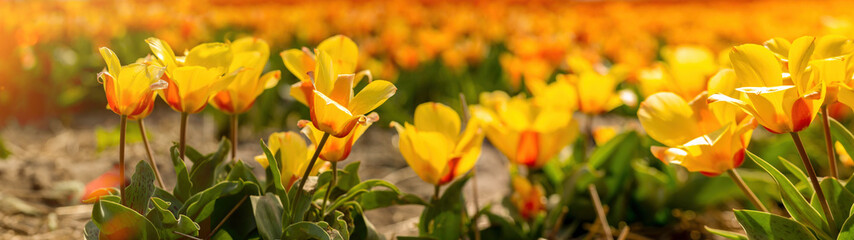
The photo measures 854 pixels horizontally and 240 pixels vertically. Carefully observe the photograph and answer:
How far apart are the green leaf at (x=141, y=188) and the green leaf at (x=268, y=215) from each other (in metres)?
0.15

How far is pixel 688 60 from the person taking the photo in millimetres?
1941

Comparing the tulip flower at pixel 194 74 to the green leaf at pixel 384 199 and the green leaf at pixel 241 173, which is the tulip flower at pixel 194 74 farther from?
the green leaf at pixel 384 199

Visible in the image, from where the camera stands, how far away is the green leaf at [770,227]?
0.97 meters

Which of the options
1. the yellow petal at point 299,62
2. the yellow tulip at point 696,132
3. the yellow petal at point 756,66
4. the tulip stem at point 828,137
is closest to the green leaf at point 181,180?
the yellow petal at point 299,62

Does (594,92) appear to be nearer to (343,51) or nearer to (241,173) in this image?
(343,51)

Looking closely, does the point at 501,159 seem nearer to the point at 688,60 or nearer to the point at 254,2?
the point at 688,60

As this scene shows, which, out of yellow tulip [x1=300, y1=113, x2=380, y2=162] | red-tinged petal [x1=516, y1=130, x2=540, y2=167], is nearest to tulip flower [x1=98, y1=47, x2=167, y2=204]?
yellow tulip [x1=300, y1=113, x2=380, y2=162]

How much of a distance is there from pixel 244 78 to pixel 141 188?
0.23 meters

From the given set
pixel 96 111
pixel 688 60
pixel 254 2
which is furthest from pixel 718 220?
pixel 254 2

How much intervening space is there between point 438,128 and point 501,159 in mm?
1820

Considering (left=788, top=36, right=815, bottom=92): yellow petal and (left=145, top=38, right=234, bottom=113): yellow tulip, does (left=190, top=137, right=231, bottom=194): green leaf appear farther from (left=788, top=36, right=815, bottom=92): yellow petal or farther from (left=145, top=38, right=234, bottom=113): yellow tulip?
(left=788, top=36, right=815, bottom=92): yellow petal

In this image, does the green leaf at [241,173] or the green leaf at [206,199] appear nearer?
the green leaf at [206,199]

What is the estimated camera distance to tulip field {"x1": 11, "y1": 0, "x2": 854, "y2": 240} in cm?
93

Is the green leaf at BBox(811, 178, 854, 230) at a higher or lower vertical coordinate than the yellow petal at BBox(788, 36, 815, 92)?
lower
